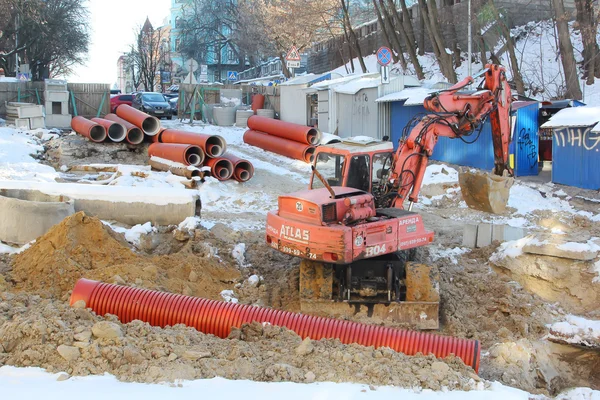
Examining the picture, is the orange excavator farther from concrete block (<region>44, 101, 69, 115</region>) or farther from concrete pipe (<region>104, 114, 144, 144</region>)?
concrete block (<region>44, 101, 69, 115</region>)

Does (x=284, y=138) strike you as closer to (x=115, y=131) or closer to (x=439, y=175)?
(x=115, y=131)

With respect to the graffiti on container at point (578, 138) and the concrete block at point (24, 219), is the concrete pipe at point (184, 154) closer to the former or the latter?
the concrete block at point (24, 219)

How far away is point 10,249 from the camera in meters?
11.1

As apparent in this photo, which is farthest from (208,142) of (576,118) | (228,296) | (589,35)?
(589,35)

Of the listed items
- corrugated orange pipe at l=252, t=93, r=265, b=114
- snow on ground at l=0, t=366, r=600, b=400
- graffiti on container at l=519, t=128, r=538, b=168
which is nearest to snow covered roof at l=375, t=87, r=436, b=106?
graffiti on container at l=519, t=128, r=538, b=168

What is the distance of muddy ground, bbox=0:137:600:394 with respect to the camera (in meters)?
6.17

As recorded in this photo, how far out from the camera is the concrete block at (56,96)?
27594 mm

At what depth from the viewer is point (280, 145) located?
2316 cm

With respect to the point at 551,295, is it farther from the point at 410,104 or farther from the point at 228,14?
→ the point at 228,14

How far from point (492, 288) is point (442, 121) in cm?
299

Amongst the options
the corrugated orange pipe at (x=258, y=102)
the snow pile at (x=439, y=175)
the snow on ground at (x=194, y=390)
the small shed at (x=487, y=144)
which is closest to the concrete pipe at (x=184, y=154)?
the small shed at (x=487, y=144)

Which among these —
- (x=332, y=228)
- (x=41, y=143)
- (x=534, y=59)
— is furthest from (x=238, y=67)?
(x=332, y=228)

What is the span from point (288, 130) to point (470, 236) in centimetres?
1153

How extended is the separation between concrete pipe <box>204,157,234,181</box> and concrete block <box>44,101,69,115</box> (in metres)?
11.9
